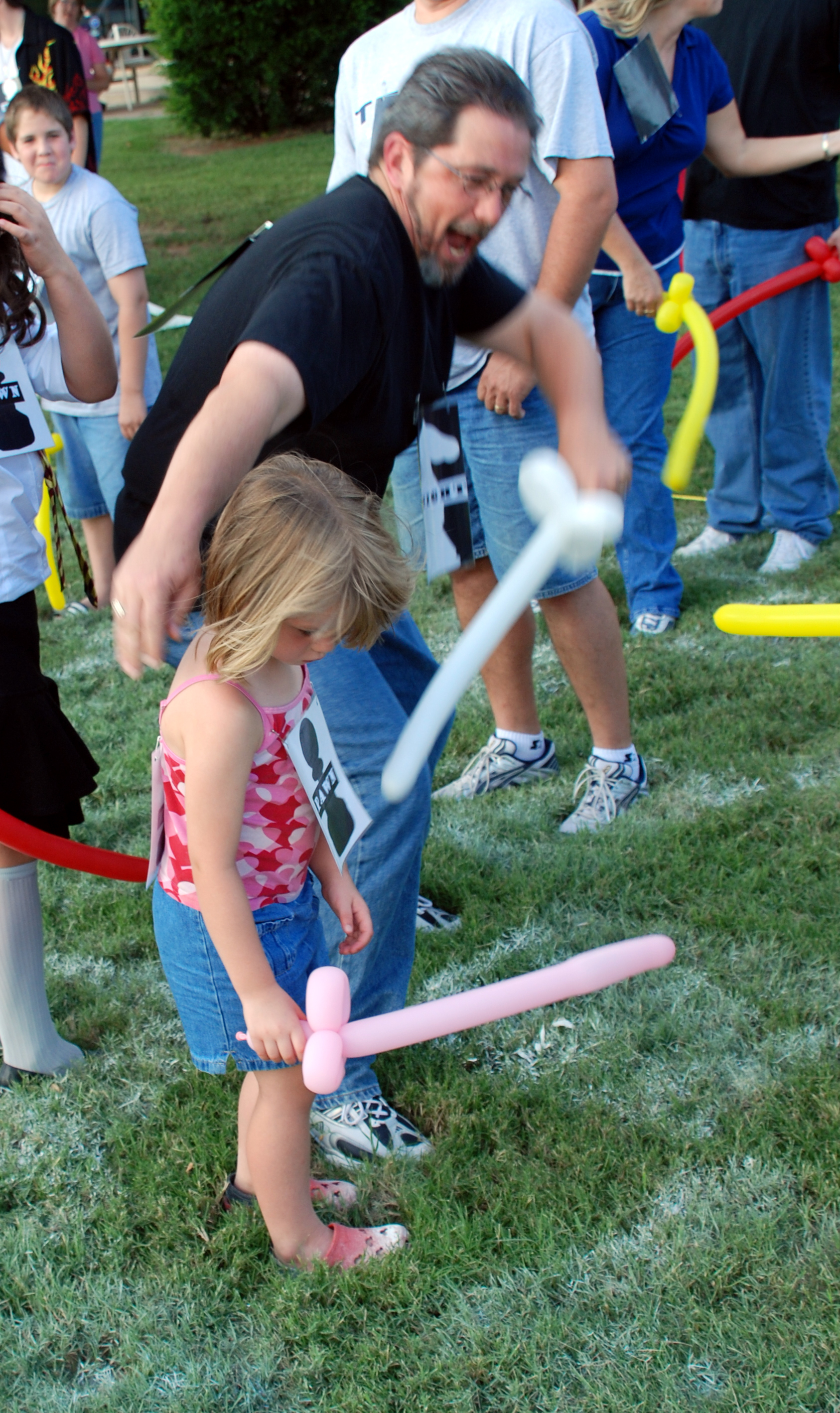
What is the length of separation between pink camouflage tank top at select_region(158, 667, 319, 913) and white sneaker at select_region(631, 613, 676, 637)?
2774mm

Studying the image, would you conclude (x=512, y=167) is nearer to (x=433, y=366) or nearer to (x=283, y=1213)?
(x=433, y=366)

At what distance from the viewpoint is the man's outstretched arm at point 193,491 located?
55.7 inches

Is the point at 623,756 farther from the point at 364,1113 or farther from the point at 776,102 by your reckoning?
the point at 776,102

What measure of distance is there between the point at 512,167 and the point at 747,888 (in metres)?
1.90

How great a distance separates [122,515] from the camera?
206 centimetres

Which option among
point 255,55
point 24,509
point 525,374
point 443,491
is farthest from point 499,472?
point 255,55

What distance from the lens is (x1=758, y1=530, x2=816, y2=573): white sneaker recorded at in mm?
4887

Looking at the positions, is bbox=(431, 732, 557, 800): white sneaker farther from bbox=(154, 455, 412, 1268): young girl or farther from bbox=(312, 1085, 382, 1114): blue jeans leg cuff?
bbox=(154, 455, 412, 1268): young girl

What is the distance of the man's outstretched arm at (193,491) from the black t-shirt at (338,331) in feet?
0.17

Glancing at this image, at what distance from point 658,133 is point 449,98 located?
2.43 metres

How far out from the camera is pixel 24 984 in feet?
8.16

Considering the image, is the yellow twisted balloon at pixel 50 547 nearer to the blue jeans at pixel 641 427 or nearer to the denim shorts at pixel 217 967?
the denim shorts at pixel 217 967

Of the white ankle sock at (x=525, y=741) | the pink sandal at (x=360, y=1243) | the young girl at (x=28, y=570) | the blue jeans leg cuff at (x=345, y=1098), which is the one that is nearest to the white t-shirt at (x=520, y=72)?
the young girl at (x=28, y=570)

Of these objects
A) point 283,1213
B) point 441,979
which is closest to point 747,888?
point 441,979
